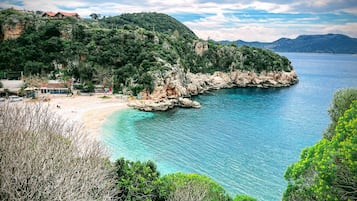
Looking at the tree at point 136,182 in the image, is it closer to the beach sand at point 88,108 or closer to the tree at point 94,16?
the beach sand at point 88,108

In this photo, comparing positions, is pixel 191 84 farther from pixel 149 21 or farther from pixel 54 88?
pixel 149 21

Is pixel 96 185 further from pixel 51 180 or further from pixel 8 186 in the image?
pixel 8 186

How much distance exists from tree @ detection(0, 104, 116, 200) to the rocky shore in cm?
2979

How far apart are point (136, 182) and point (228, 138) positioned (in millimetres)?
19365

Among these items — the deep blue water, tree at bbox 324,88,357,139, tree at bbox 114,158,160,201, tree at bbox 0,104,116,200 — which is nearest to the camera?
tree at bbox 0,104,116,200

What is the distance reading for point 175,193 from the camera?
13.2 metres

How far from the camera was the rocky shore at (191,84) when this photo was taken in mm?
44600

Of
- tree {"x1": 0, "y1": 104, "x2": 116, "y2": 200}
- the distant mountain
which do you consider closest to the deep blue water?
tree {"x1": 0, "y1": 104, "x2": 116, "y2": 200}

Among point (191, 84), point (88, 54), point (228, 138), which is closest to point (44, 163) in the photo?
point (228, 138)

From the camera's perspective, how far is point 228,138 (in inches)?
1224

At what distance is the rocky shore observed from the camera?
4460 centimetres

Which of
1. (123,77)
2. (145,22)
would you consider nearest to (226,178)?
(123,77)

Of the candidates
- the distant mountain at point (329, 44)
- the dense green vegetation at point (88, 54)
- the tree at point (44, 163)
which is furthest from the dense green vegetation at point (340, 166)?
the distant mountain at point (329, 44)

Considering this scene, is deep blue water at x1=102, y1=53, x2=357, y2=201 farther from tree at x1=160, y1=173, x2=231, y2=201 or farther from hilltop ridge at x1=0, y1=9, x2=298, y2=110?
hilltop ridge at x1=0, y1=9, x2=298, y2=110
